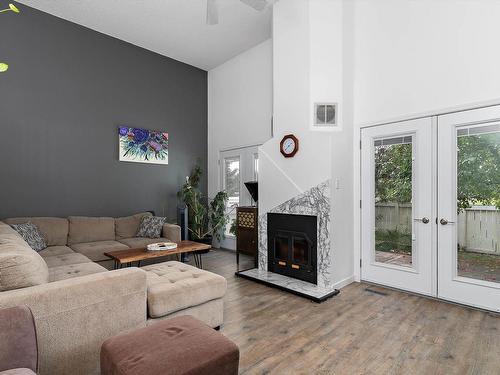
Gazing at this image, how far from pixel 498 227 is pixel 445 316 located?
1.05 metres

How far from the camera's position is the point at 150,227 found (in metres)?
4.72

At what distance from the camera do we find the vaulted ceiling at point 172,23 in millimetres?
4145

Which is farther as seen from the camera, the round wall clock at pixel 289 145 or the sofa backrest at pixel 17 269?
the round wall clock at pixel 289 145

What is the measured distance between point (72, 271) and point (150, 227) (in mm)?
2019

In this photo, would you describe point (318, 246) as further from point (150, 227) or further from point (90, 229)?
point (90, 229)

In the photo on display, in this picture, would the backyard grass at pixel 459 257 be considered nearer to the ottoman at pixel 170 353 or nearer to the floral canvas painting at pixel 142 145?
the ottoman at pixel 170 353

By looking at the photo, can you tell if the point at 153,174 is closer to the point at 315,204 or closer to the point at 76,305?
the point at 315,204

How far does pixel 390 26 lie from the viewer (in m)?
3.57

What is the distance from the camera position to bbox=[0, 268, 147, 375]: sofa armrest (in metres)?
1.66

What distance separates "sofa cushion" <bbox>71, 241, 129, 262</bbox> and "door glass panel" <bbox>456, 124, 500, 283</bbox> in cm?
428

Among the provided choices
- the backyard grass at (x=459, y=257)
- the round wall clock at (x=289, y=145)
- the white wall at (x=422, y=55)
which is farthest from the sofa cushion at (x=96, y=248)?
the white wall at (x=422, y=55)

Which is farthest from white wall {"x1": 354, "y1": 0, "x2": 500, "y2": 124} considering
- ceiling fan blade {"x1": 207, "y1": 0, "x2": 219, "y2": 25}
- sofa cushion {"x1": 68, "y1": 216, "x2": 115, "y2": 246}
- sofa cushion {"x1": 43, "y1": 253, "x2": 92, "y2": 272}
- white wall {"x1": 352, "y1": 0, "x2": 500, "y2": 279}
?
sofa cushion {"x1": 68, "y1": 216, "x2": 115, "y2": 246}

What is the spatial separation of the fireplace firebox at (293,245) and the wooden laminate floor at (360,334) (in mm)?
441

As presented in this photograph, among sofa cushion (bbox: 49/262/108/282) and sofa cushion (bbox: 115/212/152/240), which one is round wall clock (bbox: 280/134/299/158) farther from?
sofa cushion (bbox: 115/212/152/240)
